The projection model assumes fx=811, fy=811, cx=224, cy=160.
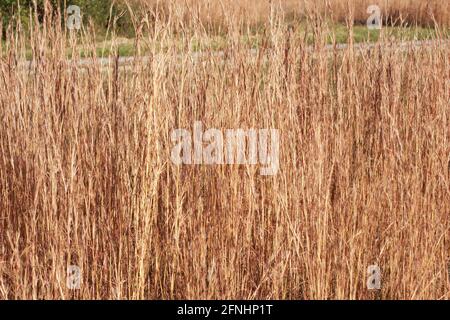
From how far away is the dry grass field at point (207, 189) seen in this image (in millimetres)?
2801

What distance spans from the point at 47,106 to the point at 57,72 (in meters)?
0.20

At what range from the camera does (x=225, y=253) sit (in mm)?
2832

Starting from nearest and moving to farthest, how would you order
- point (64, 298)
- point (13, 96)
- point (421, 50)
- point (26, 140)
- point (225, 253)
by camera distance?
point (64, 298), point (225, 253), point (26, 140), point (13, 96), point (421, 50)

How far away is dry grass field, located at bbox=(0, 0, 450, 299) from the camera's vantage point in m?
2.80

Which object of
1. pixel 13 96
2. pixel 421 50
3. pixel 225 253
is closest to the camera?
pixel 225 253

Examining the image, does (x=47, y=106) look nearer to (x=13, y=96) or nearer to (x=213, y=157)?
(x=13, y=96)

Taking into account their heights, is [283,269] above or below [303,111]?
below

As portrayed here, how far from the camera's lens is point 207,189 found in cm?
300

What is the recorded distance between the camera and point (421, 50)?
3990 millimetres

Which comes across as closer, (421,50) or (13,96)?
(13,96)
